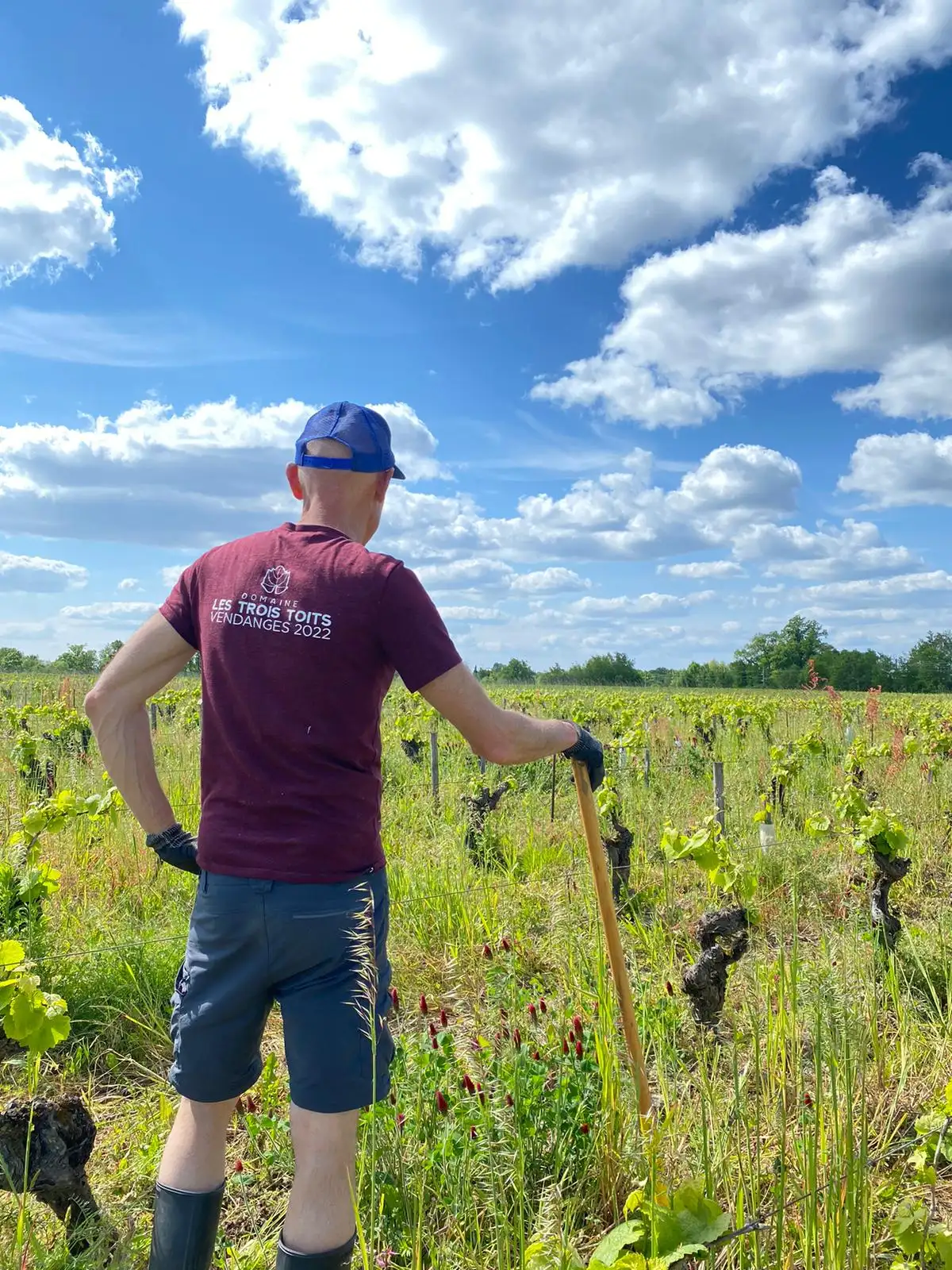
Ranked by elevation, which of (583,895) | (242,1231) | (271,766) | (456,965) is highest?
(271,766)

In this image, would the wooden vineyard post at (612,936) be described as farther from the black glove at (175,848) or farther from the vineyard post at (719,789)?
the vineyard post at (719,789)

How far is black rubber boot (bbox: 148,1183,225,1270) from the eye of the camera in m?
1.89

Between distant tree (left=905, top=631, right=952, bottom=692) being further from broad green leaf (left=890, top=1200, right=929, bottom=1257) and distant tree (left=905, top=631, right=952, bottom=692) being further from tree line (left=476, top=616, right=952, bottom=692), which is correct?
broad green leaf (left=890, top=1200, right=929, bottom=1257)

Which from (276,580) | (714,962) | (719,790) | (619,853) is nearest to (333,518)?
(276,580)

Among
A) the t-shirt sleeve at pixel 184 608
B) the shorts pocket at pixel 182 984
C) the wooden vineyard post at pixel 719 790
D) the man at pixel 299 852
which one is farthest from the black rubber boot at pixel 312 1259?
the wooden vineyard post at pixel 719 790

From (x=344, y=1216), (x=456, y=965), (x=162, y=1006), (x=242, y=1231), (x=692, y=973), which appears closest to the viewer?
(x=344, y=1216)

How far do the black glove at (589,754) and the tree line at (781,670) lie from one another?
4218 cm

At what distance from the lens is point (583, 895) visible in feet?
13.5

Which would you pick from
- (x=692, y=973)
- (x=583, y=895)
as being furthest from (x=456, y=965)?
(x=692, y=973)

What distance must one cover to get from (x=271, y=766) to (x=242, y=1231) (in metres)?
1.52

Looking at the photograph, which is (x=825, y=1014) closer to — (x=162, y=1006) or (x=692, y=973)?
(x=692, y=973)

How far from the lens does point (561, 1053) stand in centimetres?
274

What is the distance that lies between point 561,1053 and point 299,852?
137 centimetres

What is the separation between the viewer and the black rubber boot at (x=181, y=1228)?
189cm
